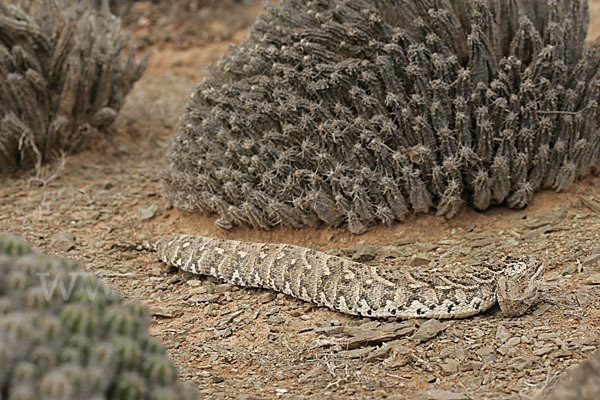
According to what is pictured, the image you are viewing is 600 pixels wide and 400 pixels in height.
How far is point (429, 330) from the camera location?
13.9ft

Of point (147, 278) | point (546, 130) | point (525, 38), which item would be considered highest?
point (525, 38)

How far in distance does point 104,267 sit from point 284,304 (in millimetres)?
1812

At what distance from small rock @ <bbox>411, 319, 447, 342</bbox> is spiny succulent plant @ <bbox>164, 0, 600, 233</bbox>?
4.54 feet

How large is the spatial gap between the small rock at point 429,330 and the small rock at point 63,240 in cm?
352

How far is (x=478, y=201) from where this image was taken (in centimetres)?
557

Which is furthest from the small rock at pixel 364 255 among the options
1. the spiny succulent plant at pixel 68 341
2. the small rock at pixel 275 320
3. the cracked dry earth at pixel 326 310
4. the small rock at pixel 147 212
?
→ the spiny succulent plant at pixel 68 341

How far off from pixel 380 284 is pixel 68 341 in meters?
2.64

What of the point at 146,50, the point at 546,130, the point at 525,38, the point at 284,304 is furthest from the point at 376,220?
the point at 146,50

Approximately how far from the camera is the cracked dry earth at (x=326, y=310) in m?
3.71

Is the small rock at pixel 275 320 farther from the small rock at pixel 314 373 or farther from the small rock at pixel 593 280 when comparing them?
the small rock at pixel 593 280

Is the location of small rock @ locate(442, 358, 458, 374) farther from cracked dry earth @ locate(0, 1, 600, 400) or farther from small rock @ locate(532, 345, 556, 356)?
small rock @ locate(532, 345, 556, 356)

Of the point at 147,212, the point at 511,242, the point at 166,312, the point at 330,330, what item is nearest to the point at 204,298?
the point at 166,312

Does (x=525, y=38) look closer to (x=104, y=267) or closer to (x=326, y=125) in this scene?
(x=326, y=125)

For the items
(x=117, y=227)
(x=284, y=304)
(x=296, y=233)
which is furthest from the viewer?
(x=117, y=227)
